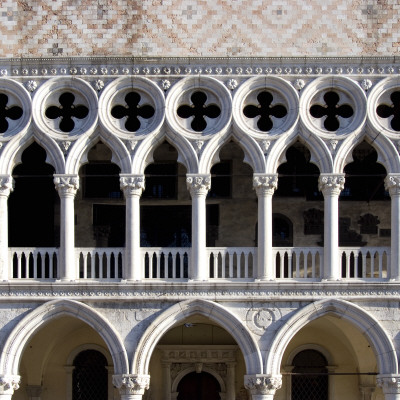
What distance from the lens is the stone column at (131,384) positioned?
20109 millimetres

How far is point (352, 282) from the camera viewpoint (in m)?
20.1

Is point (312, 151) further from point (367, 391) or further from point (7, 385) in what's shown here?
point (7, 385)

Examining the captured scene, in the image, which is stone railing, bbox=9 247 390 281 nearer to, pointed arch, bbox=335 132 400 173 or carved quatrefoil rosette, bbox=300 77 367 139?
pointed arch, bbox=335 132 400 173

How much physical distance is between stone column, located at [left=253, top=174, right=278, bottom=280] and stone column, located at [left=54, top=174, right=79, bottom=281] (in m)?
3.21

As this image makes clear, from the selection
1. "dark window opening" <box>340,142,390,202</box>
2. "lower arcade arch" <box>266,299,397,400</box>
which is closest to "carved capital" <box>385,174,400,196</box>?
"dark window opening" <box>340,142,390,202</box>

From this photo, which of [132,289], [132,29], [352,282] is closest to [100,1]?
[132,29]

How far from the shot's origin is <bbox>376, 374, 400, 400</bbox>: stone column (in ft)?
65.7

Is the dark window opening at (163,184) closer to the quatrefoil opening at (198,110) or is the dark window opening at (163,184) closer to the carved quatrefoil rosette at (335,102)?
the quatrefoil opening at (198,110)

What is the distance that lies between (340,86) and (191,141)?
2792 mm

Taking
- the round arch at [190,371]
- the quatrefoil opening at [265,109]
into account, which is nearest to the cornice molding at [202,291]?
the quatrefoil opening at [265,109]

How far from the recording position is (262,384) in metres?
20.1

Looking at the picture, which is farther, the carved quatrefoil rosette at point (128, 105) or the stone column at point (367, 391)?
the stone column at point (367, 391)

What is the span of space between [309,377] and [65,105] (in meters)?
7.20

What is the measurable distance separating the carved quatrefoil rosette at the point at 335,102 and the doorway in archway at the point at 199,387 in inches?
229
